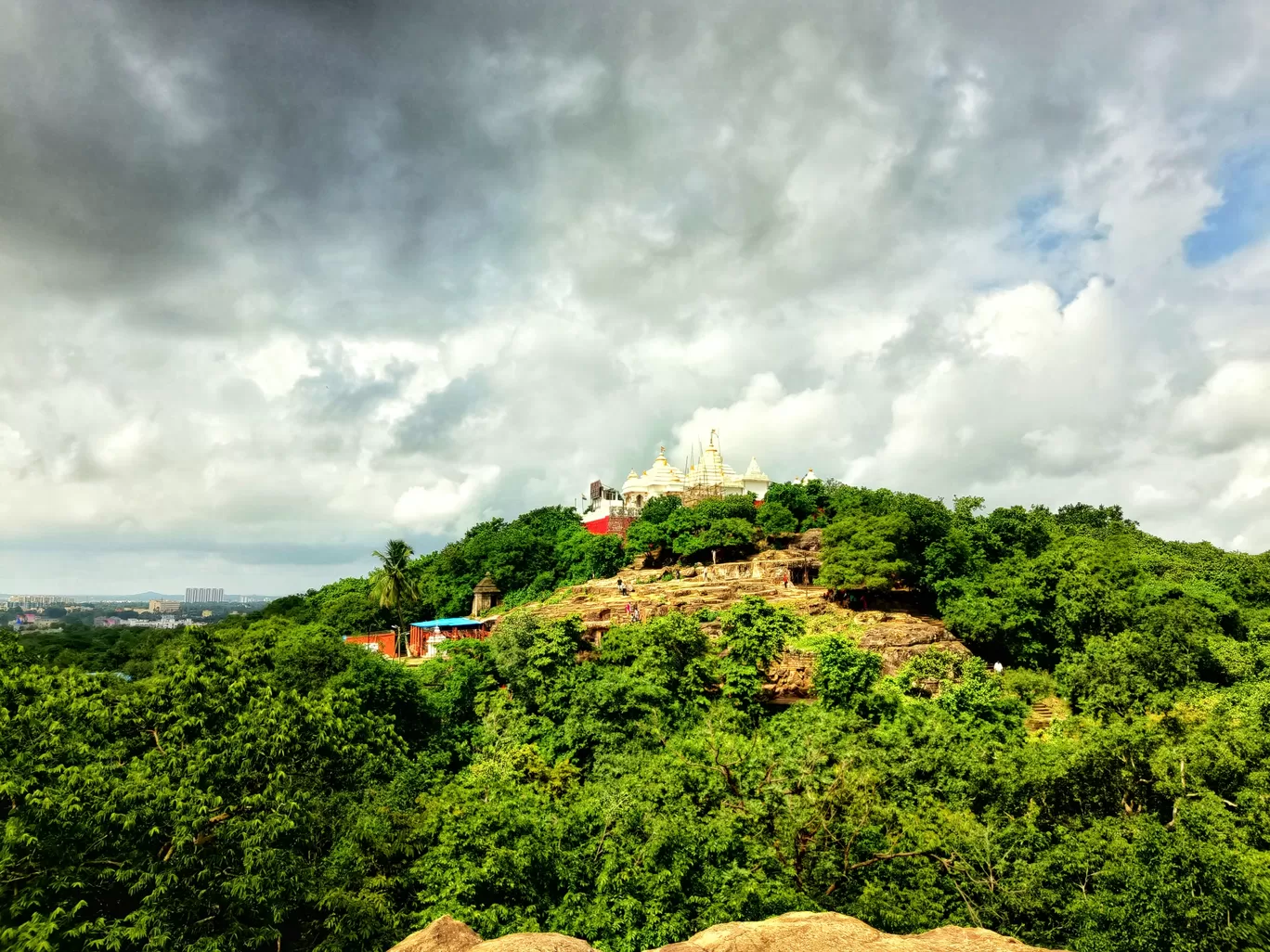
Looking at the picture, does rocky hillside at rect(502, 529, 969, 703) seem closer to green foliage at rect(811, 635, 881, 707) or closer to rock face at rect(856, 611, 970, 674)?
rock face at rect(856, 611, 970, 674)

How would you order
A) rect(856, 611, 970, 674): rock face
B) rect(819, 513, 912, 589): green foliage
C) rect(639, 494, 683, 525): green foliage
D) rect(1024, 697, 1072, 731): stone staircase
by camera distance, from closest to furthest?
1. rect(1024, 697, 1072, 731): stone staircase
2. rect(856, 611, 970, 674): rock face
3. rect(819, 513, 912, 589): green foliage
4. rect(639, 494, 683, 525): green foliage

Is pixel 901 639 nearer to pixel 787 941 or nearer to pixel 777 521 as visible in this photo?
pixel 777 521

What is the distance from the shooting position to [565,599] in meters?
50.7

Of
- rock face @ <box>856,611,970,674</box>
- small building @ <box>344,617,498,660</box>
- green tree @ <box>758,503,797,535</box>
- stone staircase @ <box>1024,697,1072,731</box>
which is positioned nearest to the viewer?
stone staircase @ <box>1024,697,1072,731</box>

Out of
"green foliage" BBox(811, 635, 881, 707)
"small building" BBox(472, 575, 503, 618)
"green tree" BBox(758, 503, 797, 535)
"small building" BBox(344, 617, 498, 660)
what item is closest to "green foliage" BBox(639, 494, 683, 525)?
"green tree" BBox(758, 503, 797, 535)

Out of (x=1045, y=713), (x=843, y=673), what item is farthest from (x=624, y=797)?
(x=1045, y=713)

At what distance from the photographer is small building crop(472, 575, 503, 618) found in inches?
2336

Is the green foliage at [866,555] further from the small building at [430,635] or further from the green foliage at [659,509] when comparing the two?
the small building at [430,635]

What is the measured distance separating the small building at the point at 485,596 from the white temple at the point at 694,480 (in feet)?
74.5

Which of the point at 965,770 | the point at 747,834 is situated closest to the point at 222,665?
the point at 747,834

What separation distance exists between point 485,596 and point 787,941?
52.1 m

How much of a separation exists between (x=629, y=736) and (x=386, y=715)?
9.05 m

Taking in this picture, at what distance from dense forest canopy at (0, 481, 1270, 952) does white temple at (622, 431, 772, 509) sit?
1838 inches

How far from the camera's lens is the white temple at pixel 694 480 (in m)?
81.5
